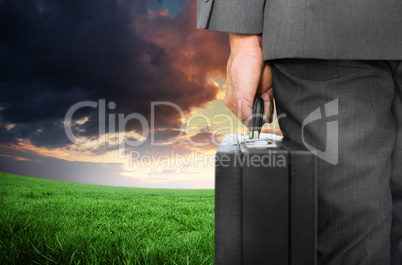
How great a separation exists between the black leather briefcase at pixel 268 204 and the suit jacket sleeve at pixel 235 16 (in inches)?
22.8

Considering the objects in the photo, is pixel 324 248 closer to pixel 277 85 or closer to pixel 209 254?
pixel 277 85

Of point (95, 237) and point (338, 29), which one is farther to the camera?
point (95, 237)

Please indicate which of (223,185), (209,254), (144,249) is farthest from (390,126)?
(144,249)

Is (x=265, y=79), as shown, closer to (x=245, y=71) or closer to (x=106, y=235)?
(x=245, y=71)

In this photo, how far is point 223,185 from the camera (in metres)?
0.90

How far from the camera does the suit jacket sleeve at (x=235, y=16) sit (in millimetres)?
1170

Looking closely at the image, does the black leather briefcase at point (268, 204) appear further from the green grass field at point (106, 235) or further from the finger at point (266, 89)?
the green grass field at point (106, 235)

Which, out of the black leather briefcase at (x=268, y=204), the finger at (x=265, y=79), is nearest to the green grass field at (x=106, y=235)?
the black leather briefcase at (x=268, y=204)

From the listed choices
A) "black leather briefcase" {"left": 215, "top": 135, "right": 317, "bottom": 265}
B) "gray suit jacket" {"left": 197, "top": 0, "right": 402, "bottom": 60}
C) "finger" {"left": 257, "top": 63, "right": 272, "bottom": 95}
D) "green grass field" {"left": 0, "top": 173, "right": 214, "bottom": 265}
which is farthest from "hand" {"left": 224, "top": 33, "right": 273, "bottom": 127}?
"green grass field" {"left": 0, "top": 173, "right": 214, "bottom": 265}

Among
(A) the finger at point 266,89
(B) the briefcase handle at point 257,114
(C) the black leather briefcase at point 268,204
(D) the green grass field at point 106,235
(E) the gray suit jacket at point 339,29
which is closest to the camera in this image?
(C) the black leather briefcase at point 268,204

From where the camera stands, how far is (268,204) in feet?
2.89

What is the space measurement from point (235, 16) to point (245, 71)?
24 cm

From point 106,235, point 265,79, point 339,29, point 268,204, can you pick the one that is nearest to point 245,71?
point 265,79

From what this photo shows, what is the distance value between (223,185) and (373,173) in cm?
62
